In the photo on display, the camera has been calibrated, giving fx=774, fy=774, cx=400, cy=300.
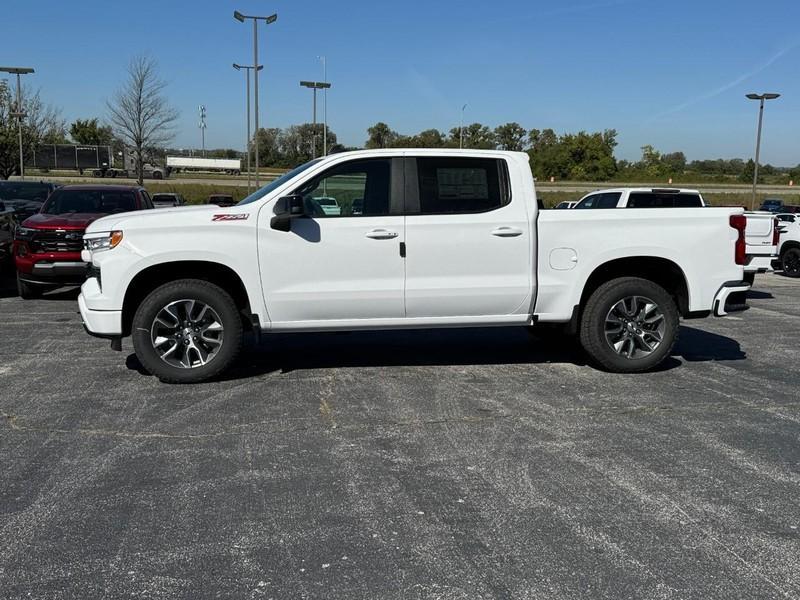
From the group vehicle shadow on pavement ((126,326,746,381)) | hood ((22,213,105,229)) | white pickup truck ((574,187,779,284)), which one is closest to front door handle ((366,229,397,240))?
vehicle shadow on pavement ((126,326,746,381))

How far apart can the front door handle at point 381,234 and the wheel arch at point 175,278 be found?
3.80 feet

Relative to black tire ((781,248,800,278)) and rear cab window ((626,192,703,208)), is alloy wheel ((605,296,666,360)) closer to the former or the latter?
rear cab window ((626,192,703,208))

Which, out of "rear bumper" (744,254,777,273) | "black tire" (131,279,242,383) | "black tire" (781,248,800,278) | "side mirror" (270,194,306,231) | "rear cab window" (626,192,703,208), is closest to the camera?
"side mirror" (270,194,306,231)

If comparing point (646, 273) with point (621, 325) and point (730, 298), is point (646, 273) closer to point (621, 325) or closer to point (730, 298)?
point (621, 325)

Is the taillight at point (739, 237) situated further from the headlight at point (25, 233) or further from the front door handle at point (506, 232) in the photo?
the headlight at point (25, 233)

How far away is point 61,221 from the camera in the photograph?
11430 mm

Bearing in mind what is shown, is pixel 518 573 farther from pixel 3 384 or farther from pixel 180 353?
pixel 3 384

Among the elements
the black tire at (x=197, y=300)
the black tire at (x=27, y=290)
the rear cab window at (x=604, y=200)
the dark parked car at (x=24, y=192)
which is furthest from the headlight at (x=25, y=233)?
the rear cab window at (x=604, y=200)

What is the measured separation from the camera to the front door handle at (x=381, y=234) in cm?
656

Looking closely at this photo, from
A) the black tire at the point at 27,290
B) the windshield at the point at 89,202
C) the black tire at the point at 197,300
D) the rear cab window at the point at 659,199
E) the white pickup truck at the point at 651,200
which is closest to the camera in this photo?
the black tire at the point at 197,300

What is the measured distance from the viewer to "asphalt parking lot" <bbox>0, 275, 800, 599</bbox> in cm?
338

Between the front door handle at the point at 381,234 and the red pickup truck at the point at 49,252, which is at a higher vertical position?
the front door handle at the point at 381,234

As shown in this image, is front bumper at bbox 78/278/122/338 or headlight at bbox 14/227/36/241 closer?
front bumper at bbox 78/278/122/338

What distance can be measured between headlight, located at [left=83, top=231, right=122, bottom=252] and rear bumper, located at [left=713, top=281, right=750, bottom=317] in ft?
17.3
